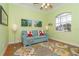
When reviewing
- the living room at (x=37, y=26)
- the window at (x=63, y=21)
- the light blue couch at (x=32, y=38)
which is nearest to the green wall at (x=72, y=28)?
the living room at (x=37, y=26)

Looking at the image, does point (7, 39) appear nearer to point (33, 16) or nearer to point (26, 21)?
point (26, 21)

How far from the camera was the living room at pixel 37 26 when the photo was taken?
6.57 feet

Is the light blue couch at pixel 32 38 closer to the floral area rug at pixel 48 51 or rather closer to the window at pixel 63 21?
the floral area rug at pixel 48 51

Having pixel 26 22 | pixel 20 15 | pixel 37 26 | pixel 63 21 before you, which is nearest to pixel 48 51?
pixel 37 26

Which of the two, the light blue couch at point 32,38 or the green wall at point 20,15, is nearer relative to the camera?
the green wall at point 20,15

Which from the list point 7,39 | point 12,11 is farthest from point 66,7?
point 7,39

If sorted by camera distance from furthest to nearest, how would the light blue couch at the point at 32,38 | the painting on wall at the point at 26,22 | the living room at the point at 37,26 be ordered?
1. the light blue couch at the point at 32,38
2. the painting on wall at the point at 26,22
3. the living room at the point at 37,26

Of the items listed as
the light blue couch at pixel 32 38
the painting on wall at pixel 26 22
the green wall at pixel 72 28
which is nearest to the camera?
the painting on wall at pixel 26 22

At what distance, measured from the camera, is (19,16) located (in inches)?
84.2

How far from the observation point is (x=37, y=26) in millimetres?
2451

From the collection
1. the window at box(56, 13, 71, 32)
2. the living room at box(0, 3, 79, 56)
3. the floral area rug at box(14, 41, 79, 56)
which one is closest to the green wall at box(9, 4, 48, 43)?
the living room at box(0, 3, 79, 56)

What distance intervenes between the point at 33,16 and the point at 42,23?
348mm

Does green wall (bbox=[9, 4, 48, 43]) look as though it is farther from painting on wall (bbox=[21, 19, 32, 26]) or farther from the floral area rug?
the floral area rug

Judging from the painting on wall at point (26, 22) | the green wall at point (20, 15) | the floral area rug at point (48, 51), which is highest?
the green wall at point (20, 15)
